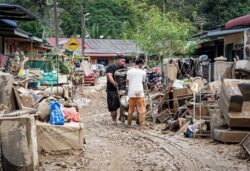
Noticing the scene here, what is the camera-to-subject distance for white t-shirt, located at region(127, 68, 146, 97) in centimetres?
1332

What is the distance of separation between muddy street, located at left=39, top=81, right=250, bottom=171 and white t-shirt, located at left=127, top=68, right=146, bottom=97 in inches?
46.7

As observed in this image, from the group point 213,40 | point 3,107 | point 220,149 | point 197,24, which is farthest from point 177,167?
point 197,24

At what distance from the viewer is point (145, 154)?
9383mm

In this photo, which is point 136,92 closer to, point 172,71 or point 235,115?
point 235,115

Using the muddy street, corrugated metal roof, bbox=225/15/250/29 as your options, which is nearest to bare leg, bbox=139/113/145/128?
the muddy street

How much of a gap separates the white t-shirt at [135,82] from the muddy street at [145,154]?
119cm

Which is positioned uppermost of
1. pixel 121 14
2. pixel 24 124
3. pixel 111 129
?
pixel 121 14

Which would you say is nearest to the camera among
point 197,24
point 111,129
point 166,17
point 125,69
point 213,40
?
point 111,129

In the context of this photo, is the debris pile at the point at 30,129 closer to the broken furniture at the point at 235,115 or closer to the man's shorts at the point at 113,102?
the broken furniture at the point at 235,115

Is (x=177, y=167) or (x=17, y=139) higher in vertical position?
(x=17, y=139)

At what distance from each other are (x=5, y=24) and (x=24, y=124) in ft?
37.1

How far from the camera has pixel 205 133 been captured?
1140cm

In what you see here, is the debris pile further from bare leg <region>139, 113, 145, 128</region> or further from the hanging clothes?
the hanging clothes

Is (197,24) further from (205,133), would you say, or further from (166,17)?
(205,133)
